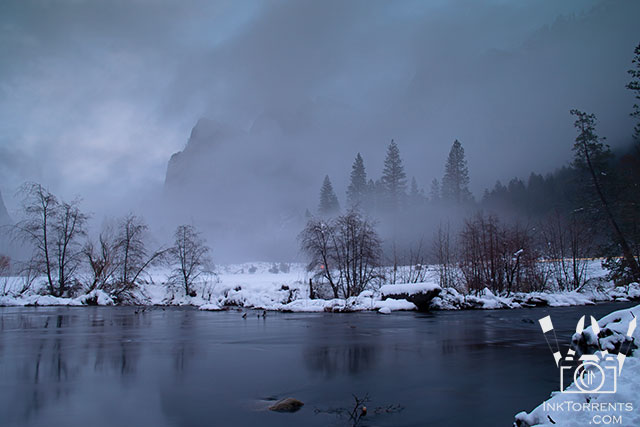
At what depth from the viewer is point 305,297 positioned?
31.4 meters

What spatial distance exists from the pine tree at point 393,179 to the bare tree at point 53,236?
5064 cm

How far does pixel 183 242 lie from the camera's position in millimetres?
39812

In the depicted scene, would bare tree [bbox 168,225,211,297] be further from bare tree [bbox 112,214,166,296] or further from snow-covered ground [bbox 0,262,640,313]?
bare tree [bbox 112,214,166,296]

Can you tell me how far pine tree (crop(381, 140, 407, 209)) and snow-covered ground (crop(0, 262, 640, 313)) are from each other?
3488cm

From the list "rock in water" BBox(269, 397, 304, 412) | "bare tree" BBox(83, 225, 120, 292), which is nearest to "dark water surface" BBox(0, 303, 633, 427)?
"rock in water" BBox(269, 397, 304, 412)

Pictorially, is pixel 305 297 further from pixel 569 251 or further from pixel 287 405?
pixel 287 405

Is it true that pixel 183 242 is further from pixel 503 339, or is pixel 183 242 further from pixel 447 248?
pixel 503 339

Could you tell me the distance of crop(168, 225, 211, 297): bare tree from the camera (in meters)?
38.3

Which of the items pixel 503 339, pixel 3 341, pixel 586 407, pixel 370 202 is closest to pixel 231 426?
pixel 586 407

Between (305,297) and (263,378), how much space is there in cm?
2487

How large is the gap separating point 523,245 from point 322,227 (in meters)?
16.3

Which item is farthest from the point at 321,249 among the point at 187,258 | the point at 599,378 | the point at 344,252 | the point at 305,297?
the point at 599,378

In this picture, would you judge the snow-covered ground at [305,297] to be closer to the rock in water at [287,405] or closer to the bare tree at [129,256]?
the bare tree at [129,256]

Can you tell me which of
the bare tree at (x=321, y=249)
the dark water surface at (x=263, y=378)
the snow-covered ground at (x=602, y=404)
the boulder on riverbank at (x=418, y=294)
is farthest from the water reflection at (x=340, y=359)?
the bare tree at (x=321, y=249)
